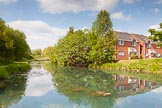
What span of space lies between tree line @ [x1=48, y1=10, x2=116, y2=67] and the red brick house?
4.82m

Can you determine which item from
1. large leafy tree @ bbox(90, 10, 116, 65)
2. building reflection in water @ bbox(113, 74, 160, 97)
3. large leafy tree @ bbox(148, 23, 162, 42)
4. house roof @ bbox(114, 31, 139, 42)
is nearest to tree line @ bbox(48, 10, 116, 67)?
large leafy tree @ bbox(90, 10, 116, 65)

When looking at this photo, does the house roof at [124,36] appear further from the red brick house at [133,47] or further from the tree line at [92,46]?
the tree line at [92,46]

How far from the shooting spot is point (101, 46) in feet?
183

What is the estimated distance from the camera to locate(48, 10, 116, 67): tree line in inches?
2195

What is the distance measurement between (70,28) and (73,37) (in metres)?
17.4

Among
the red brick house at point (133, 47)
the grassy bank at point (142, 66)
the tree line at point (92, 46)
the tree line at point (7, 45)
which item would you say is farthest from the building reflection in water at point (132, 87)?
the red brick house at point (133, 47)

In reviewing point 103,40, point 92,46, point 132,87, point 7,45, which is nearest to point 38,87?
point 132,87

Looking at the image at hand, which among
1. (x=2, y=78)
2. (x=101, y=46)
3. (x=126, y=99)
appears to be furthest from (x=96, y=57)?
(x=126, y=99)

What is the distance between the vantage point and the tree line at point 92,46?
183ft

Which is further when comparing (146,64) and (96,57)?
(96,57)

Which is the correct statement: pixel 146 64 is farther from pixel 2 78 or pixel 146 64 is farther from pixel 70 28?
pixel 70 28

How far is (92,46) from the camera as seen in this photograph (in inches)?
2260

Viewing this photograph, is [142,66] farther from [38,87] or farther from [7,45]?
[38,87]

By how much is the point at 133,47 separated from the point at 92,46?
52.1 ft
